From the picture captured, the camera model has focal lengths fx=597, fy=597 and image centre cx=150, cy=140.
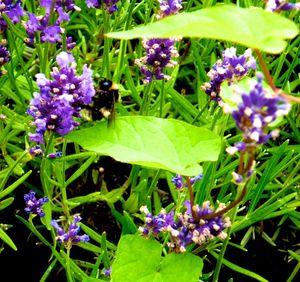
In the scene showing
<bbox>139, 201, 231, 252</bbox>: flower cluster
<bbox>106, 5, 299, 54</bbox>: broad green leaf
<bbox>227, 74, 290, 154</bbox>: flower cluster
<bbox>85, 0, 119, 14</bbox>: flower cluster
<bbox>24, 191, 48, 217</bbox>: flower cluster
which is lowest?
<bbox>24, 191, 48, 217</bbox>: flower cluster

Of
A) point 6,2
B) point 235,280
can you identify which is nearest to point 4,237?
point 6,2

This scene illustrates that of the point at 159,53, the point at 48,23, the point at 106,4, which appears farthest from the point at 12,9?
the point at 159,53

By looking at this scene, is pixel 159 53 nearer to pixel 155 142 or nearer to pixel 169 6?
pixel 169 6

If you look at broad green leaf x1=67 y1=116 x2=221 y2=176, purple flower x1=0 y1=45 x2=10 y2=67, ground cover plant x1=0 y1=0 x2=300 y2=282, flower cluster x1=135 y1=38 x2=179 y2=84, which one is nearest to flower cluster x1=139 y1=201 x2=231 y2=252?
ground cover plant x1=0 y1=0 x2=300 y2=282

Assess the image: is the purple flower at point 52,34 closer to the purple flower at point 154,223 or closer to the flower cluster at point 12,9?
the flower cluster at point 12,9

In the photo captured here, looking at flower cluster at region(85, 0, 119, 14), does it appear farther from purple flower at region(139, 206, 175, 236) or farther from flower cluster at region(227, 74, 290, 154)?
flower cluster at region(227, 74, 290, 154)

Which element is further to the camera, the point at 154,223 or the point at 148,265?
the point at 154,223

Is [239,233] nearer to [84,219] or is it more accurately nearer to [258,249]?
[258,249]
